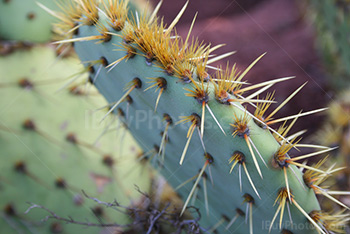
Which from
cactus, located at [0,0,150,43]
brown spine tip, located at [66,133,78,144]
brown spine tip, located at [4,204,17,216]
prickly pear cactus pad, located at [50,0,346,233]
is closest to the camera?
prickly pear cactus pad, located at [50,0,346,233]

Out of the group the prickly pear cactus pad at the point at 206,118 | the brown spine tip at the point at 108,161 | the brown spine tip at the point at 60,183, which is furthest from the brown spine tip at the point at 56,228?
the prickly pear cactus pad at the point at 206,118

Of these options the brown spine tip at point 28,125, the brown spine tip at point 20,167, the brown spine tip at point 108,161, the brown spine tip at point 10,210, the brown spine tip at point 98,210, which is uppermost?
the brown spine tip at point 108,161

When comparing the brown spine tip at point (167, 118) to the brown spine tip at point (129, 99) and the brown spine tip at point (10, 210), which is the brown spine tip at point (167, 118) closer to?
the brown spine tip at point (129, 99)

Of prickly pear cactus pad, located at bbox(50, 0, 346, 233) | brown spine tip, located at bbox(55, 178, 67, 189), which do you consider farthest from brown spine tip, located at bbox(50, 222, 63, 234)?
prickly pear cactus pad, located at bbox(50, 0, 346, 233)

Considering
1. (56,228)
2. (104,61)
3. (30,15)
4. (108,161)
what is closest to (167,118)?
(104,61)

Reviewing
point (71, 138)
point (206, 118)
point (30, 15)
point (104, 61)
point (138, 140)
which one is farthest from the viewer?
point (30, 15)

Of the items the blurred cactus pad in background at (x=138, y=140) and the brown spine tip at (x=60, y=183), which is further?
the brown spine tip at (x=60, y=183)

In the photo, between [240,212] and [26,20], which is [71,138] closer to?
[26,20]

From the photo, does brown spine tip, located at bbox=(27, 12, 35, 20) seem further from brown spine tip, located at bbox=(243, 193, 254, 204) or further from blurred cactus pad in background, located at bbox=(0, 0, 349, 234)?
brown spine tip, located at bbox=(243, 193, 254, 204)
